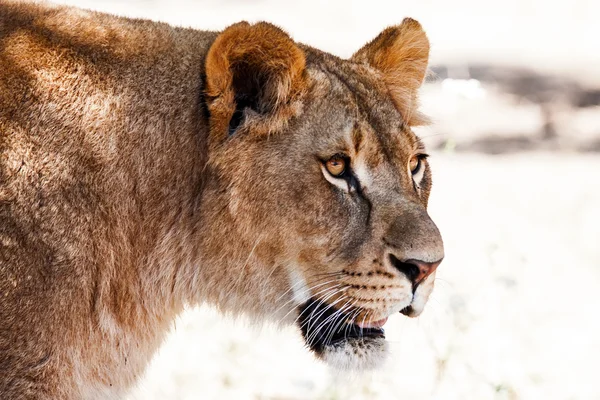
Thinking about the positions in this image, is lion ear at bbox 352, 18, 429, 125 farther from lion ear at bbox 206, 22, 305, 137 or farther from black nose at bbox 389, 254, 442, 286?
black nose at bbox 389, 254, 442, 286

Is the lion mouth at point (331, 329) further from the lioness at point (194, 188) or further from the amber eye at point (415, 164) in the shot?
the amber eye at point (415, 164)

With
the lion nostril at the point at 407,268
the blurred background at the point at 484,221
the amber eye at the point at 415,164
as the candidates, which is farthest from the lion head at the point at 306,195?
the blurred background at the point at 484,221

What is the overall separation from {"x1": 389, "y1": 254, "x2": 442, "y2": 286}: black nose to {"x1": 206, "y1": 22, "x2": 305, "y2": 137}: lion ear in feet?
1.94

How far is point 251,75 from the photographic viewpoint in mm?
3453

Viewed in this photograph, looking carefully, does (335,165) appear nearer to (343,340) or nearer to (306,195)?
(306,195)

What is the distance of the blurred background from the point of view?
5027 millimetres

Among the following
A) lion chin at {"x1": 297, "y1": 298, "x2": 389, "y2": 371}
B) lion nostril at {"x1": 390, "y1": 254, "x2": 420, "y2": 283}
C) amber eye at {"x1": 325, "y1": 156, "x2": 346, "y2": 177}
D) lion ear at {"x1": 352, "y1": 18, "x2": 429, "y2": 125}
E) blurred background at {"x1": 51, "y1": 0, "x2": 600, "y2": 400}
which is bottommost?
blurred background at {"x1": 51, "y1": 0, "x2": 600, "y2": 400}

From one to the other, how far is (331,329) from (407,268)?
0.38 metres

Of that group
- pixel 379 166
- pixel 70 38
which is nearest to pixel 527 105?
pixel 379 166

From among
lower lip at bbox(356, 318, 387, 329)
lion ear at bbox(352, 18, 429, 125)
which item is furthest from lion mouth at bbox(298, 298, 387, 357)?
lion ear at bbox(352, 18, 429, 125)

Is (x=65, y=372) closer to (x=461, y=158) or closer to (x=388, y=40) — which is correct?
(x=388, y=40)

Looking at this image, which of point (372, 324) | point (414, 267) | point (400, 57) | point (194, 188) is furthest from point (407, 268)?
point (400, 57)

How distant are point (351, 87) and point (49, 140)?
1027 mm

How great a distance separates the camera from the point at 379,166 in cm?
346
